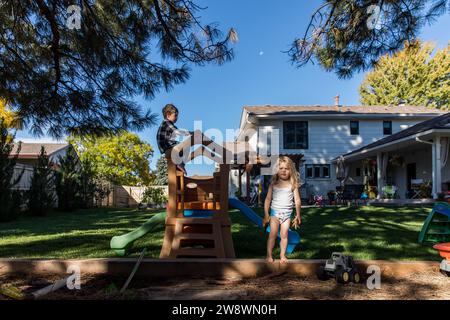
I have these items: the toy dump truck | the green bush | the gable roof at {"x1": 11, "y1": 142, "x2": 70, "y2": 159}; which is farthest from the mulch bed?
the gable roof at {"x1": 11, "y1": 142, "x2": 70, "y2": 159}

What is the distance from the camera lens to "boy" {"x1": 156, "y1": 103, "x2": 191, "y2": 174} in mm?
3955

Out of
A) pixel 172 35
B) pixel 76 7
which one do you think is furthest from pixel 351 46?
pixel 76 7

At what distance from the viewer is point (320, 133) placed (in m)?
20.0

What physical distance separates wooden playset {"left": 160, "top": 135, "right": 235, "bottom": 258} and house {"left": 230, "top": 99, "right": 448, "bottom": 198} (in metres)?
15.0

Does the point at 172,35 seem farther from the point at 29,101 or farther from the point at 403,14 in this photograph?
the point at 403,14

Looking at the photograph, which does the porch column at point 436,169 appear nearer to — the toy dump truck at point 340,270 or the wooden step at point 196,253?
the toy dump truck at point 340,270

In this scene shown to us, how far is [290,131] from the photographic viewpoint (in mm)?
19719

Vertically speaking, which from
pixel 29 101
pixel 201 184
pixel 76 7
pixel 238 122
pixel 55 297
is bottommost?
pixel 55 297

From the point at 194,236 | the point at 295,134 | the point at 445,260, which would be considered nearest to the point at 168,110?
the point at 194,236

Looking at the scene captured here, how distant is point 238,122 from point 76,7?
2258 cm

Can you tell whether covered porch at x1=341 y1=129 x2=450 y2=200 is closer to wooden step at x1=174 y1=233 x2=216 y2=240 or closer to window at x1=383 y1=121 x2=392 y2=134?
window at x1=383 y1=121 x2=392 y2=134

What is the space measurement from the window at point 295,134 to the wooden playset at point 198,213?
16.2 metres

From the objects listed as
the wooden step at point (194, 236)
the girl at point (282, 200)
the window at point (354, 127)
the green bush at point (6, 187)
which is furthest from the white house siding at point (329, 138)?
the wooden step at point (194, 236)
